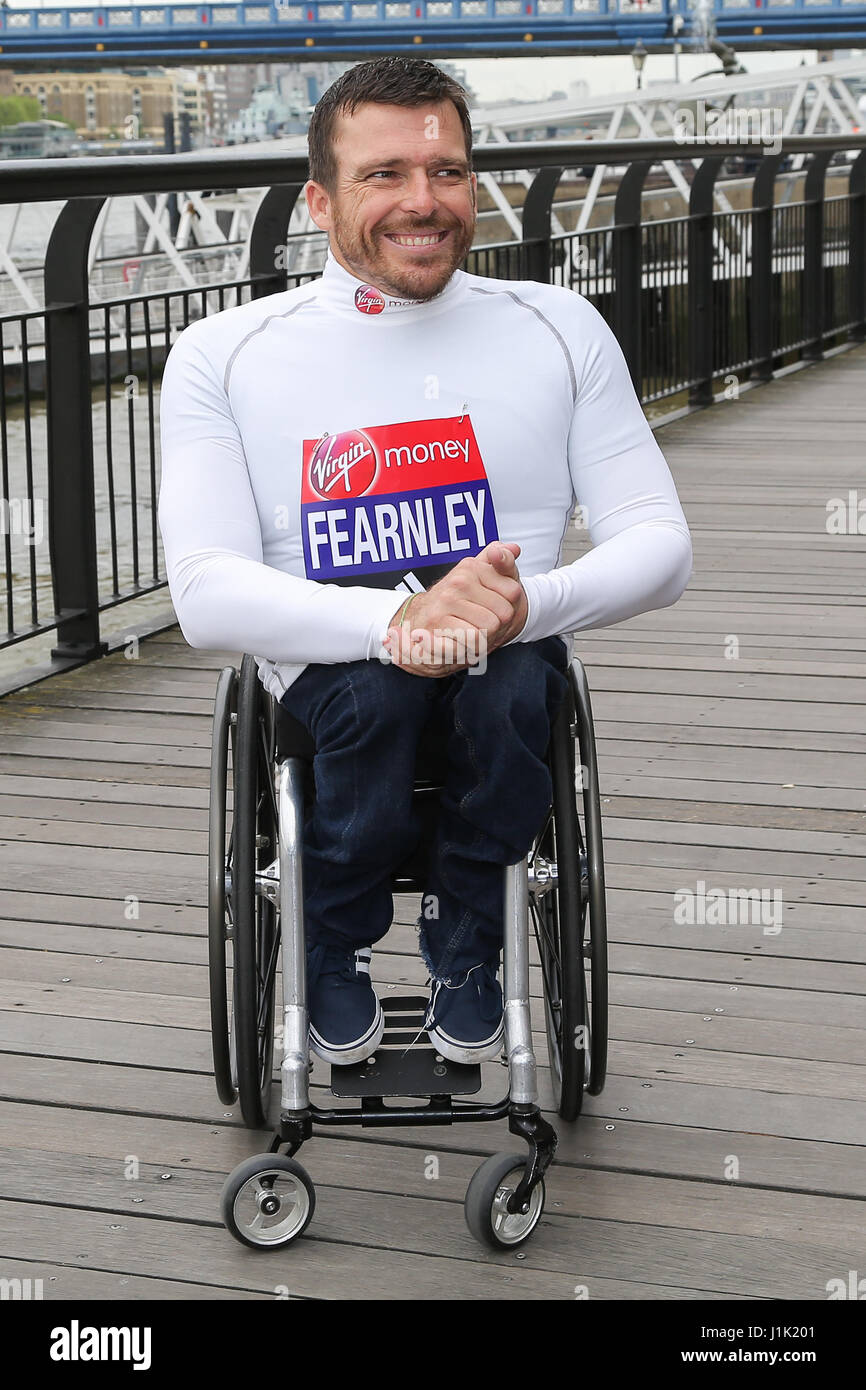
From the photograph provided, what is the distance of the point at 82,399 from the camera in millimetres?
4324

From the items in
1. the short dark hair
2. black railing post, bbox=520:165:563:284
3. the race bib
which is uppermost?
black railing post, bbox=520:165:563:284

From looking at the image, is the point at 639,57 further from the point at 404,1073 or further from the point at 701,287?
the point at 404,1073

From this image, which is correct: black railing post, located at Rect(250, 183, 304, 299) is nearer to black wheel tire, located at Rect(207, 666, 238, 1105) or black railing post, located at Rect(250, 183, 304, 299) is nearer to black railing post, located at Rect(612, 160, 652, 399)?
black railing post, located at Rect(612, 160, 652, 399)

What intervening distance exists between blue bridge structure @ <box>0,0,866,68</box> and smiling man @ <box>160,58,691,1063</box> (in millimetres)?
55289

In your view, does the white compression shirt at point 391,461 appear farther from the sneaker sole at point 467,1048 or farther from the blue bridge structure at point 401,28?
the blue bridge structure at point 401,28

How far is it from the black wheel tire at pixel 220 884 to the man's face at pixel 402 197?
53 centimetres

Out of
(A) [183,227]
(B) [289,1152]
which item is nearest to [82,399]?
(B) [289,1152]

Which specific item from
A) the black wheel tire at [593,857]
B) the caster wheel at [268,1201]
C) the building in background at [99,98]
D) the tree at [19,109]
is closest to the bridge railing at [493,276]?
the black wheel tire at [593,857]

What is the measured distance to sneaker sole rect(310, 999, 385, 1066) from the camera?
6.80ft

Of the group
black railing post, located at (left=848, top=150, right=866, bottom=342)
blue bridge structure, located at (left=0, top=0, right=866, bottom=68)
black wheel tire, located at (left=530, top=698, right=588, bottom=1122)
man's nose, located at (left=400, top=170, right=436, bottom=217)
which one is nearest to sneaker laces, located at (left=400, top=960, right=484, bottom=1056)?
black wheel tire, located at (left=530, top=698, right=588, bottom=1122)

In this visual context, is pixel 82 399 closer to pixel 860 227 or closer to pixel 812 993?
pixel 812 993

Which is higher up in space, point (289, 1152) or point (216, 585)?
point (216, 585)
